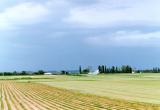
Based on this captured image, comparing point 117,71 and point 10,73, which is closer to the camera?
point 10,73

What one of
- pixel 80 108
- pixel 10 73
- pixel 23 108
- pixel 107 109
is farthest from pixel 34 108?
pixel 10 73

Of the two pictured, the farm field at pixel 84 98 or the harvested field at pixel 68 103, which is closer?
the harvested field at pixel 68 103

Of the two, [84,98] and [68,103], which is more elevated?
[84,98]

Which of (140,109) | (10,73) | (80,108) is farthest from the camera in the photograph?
(10,73)

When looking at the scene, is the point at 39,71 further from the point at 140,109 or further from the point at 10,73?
the point at 140,109

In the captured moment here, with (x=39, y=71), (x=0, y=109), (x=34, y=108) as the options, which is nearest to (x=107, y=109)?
(x=34, y=108)

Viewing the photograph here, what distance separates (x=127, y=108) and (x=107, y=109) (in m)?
1.20

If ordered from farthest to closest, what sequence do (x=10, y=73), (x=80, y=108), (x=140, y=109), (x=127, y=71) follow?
(x=127, y=71), (x=10, y=73), (x=80, y=108), (x=140, y=109)

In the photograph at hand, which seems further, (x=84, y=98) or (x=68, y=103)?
(x=84, y=98)

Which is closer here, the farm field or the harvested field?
the harvested field

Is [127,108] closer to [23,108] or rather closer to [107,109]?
[107,109]

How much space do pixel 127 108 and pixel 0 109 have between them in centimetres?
755

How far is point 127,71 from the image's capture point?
7594 inches

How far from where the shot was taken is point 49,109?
23938 mm
